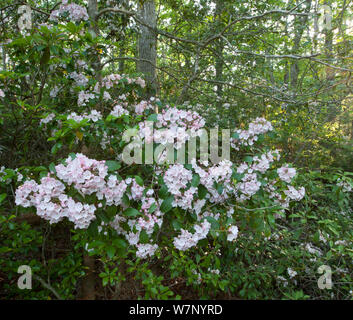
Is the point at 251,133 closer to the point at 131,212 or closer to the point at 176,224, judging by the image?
the point at 176,224

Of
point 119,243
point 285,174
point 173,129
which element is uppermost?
point 173,129

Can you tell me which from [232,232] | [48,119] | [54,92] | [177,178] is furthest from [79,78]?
[232,232]

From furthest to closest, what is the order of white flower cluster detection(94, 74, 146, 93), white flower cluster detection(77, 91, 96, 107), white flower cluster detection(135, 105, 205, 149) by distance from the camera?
white flower cluster detection(94, 74, 146, 93)
white flower cluster detection(77, 91, 96, 107)
white flower cluster detection(135, 105, 205, 149)

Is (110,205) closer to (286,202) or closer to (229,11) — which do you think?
(286,202)

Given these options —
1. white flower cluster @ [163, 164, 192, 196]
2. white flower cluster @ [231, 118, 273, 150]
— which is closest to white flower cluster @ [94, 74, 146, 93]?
white flower cluster @ [231, 118, 273, 150]

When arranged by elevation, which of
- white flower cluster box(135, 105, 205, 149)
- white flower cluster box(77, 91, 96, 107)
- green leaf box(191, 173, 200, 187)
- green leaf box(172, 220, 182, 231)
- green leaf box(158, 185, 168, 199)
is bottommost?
green leaf box(172, 220, 182, 231)

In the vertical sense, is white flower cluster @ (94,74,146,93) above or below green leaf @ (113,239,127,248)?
above

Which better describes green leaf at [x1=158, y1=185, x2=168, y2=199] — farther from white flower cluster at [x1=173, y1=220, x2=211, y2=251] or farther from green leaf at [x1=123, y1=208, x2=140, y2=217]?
white flower cluster at [x1=173, y1=220, x2=211, y2=251]

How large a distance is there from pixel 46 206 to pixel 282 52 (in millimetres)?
3667

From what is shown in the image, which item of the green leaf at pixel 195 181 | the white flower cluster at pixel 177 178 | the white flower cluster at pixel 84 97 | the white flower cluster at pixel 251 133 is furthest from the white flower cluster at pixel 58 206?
the white flower cluster at pixel 251 133

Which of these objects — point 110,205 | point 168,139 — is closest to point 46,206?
point 110,205

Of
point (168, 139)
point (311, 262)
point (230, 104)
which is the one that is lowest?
point (311, 262)

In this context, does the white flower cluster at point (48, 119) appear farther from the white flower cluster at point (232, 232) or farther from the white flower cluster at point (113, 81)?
the white flower cluster at point (232, 232)

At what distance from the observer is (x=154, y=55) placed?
12.0 ft
